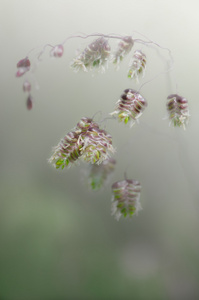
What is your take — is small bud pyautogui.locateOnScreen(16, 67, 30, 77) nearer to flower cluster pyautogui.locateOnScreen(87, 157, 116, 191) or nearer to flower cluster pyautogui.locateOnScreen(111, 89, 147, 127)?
flower cluster pyautogui.locateOnScreen(111, 89, 147, 127)

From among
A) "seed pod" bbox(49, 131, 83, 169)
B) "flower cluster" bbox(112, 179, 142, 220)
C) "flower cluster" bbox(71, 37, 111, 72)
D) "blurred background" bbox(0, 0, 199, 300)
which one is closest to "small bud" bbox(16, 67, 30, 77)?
"flower cluster" bbox(71, 37, 111, 72)

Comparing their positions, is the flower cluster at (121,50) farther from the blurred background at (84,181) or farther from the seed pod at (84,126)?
the blurred background at (84,181)

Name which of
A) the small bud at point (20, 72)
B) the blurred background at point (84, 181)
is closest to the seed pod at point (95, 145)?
the small bud at point (20, 72)

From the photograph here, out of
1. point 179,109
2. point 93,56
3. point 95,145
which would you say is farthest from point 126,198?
point 93,56

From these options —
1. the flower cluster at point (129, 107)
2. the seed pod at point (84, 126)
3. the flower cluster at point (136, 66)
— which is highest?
the flower cluster at point (136, 66)

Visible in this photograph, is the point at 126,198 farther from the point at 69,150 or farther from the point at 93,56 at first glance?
the point at 93,56

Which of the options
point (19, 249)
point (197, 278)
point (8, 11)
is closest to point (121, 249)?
point (197, 278)
